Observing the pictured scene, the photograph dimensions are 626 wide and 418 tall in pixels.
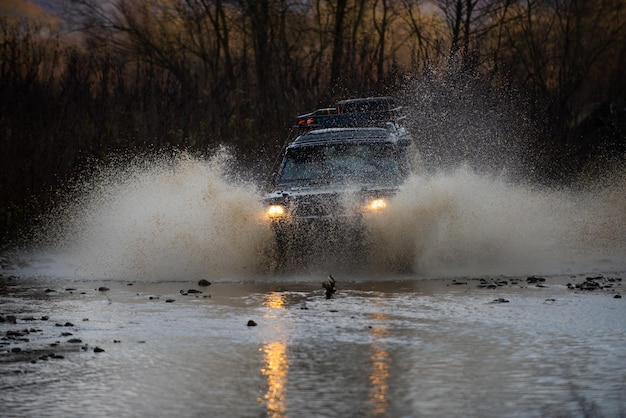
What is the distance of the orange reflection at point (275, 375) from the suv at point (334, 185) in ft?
16.6

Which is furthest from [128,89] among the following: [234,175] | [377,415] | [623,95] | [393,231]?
[377,415]

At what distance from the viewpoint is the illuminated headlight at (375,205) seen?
1525 centimetres

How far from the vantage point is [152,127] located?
2342 centimetres

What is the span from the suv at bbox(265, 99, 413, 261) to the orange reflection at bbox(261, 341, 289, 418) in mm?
5057

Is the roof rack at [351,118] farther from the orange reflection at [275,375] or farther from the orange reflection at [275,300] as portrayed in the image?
the orange reflection at [275,375]

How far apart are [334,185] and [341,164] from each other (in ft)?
2.10

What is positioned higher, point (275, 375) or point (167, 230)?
point (167, 230)

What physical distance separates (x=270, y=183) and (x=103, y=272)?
239 centimetres

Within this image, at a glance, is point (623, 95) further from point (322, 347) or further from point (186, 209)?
point (322, 347)

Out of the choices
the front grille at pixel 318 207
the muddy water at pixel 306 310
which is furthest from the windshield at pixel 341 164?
the front grille at pixel 318 207

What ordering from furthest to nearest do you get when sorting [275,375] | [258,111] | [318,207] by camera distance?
1. [258,111]
2. [318,207]
3. [275,375]

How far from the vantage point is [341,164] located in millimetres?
16359

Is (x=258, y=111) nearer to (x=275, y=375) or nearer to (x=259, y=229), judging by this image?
(x=259, y=229)

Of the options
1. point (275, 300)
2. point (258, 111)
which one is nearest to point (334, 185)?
point (275, 300)
